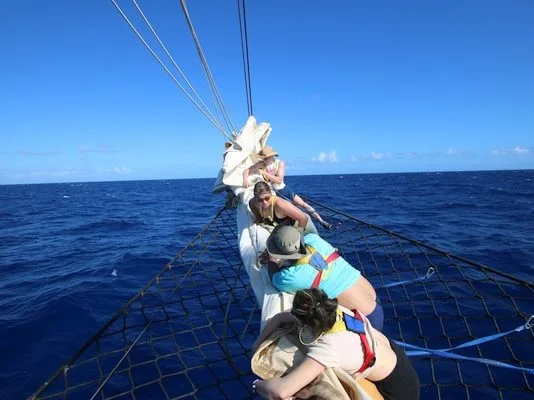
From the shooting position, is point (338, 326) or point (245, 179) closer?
point (338, 326)

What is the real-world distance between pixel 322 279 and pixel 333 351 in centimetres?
81

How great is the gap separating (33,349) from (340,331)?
14.7 ft

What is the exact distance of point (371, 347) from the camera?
1.68 m

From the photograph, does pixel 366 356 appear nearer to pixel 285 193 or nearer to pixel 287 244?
pixel 287 244

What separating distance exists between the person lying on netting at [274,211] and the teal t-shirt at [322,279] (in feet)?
3.13

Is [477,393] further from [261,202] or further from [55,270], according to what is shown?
[55,270]

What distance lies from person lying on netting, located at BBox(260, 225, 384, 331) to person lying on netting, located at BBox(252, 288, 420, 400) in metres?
0.54

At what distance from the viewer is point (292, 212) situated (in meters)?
3.48

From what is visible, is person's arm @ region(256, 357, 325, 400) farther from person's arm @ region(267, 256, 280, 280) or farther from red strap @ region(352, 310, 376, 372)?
person's arm @ region(267, 256, 280, 280)

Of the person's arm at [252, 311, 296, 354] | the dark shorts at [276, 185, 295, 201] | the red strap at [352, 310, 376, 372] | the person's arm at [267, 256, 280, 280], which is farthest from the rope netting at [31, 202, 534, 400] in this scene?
the dark shorts at [276, 185, 295, 201]

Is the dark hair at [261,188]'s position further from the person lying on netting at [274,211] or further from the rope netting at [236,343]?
the rope netting at [236,343]

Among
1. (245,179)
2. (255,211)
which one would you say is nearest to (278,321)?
(255,211)

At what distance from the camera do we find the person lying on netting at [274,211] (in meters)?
3.45

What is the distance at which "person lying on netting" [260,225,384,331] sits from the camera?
2.33m
